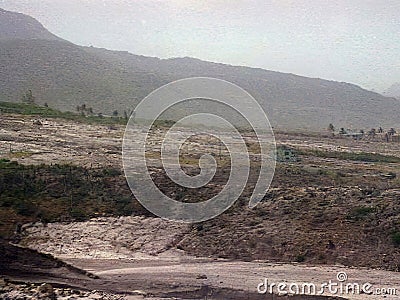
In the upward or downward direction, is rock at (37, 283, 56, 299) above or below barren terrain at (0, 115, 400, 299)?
below

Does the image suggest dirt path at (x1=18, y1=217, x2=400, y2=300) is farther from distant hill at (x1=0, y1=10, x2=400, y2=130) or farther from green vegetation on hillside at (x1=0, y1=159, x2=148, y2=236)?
distant hill at (x1=0, y1=10, x2=400, y2=130)

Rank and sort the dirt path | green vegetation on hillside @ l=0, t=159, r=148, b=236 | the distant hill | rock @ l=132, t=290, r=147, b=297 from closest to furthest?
rock @ l=132, t=290, r=147, b=297 < the dirt path < green vegetation on hillside @ l=0, t=159, r=148, b=236 < the distant hill

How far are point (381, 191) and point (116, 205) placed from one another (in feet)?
46.0

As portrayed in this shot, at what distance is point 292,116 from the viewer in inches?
5330

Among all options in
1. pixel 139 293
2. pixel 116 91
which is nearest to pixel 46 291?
pixel 139 293

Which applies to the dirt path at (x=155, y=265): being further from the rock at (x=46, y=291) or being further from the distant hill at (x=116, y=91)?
the distant hill at (x=116, y=91)

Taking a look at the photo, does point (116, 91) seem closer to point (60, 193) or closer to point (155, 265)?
point (60, 193)

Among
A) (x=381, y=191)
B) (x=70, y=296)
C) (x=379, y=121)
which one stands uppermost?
(x=379, y=121)

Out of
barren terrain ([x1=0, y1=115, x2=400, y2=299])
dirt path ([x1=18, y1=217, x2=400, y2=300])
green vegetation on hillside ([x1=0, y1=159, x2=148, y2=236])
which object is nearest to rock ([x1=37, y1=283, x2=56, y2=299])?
barren terrain ([x1=0, y1=115, x2=400, y2=299])

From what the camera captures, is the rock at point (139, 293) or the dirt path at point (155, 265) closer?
the rock at point (139, 293)

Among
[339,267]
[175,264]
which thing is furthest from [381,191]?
[175,264]

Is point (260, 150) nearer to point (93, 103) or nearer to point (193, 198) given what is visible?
point (193, 198)

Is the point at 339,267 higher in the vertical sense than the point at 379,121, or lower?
lower

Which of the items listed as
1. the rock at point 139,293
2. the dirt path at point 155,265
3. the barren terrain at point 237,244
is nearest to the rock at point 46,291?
the barren terrain at point 237,244
